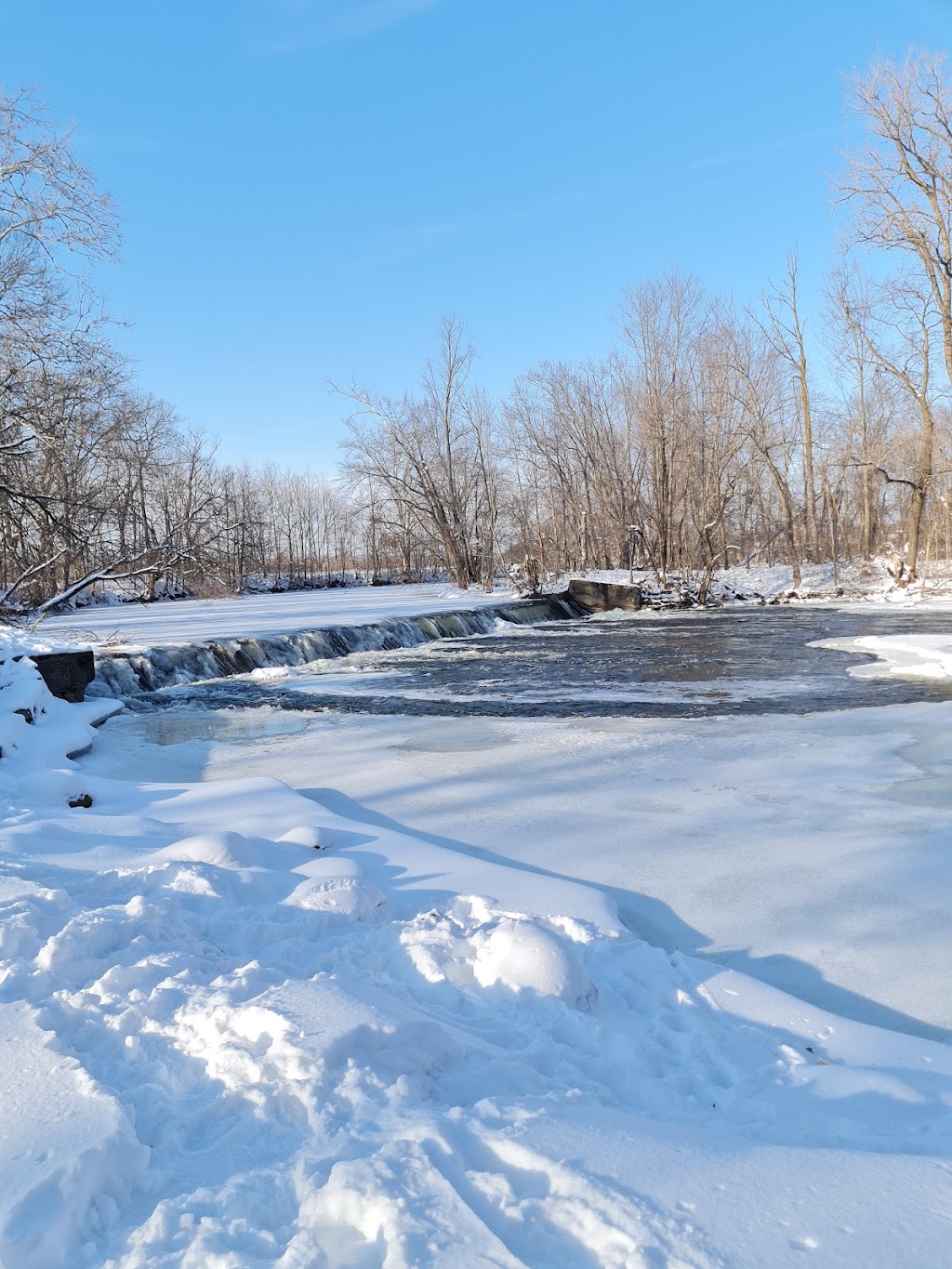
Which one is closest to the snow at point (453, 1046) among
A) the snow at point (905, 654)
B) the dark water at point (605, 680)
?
the dark water at point (605, 680)

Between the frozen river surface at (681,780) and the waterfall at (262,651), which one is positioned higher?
the waterfall at (262,651)

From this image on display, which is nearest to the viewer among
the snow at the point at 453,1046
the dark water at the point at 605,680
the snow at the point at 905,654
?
the snow at the point at 453,1046

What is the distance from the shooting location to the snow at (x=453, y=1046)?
144cm

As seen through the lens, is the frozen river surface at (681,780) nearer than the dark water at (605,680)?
Yes

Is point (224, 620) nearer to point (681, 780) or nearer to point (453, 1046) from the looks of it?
point (681, 780)

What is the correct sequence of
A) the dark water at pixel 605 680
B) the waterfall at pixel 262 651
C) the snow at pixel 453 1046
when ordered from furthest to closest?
the waterfall at pixel 262 651 < the dark water at pixel 605 680 < the snow at pixel 453 1046

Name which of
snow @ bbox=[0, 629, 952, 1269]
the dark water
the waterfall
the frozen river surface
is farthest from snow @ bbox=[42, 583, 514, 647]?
snow @ bbox=[0, 629, 952, 1269]

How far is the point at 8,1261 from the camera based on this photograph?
1322mm

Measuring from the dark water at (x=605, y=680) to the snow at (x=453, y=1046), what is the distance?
422 centimetres

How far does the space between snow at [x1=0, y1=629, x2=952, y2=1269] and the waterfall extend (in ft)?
22.1

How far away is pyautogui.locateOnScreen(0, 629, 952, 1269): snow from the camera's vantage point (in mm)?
1442

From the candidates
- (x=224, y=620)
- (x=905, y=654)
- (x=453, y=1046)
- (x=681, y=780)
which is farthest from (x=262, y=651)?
(x=453, y=1046)

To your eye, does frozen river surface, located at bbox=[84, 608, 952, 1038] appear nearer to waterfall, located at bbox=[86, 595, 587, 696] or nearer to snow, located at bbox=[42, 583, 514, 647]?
waterfall, located at bbox=[86, 595, 587, 696]

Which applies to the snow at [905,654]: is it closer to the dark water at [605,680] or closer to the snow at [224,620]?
the dark water at [605,680]
